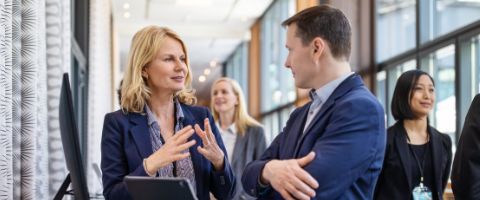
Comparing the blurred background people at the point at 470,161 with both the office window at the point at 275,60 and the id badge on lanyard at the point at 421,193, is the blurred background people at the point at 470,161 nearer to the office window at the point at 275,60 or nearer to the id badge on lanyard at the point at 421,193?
the id badge on lanyard at the point at 421,193

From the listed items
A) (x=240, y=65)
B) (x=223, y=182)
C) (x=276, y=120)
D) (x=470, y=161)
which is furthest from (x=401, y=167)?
(x=240, y=65)

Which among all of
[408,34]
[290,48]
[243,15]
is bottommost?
[290,48]

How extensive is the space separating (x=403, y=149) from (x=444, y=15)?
153 inches

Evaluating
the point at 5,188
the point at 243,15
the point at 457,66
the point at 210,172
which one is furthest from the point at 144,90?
the point at 243,15

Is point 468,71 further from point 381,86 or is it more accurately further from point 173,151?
point 173,151

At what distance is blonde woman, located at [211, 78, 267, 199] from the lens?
4.37 meters

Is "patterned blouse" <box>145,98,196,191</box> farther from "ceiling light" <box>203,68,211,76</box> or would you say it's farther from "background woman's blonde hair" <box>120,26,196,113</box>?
"ceiling light" <box>203,68,211,76</box>

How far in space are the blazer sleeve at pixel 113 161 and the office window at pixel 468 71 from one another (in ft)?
15.0

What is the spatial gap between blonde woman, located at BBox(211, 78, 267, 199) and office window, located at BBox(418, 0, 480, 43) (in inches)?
101

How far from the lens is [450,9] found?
6.44 metres

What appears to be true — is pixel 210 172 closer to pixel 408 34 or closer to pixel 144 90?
pixel 144 90

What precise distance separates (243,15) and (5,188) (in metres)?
11.7

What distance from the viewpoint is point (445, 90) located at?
6332 mm

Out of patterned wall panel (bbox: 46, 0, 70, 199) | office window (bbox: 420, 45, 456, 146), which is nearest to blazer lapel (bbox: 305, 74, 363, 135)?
patterned wall panel (bbox: 46, 0, 70, 199)
